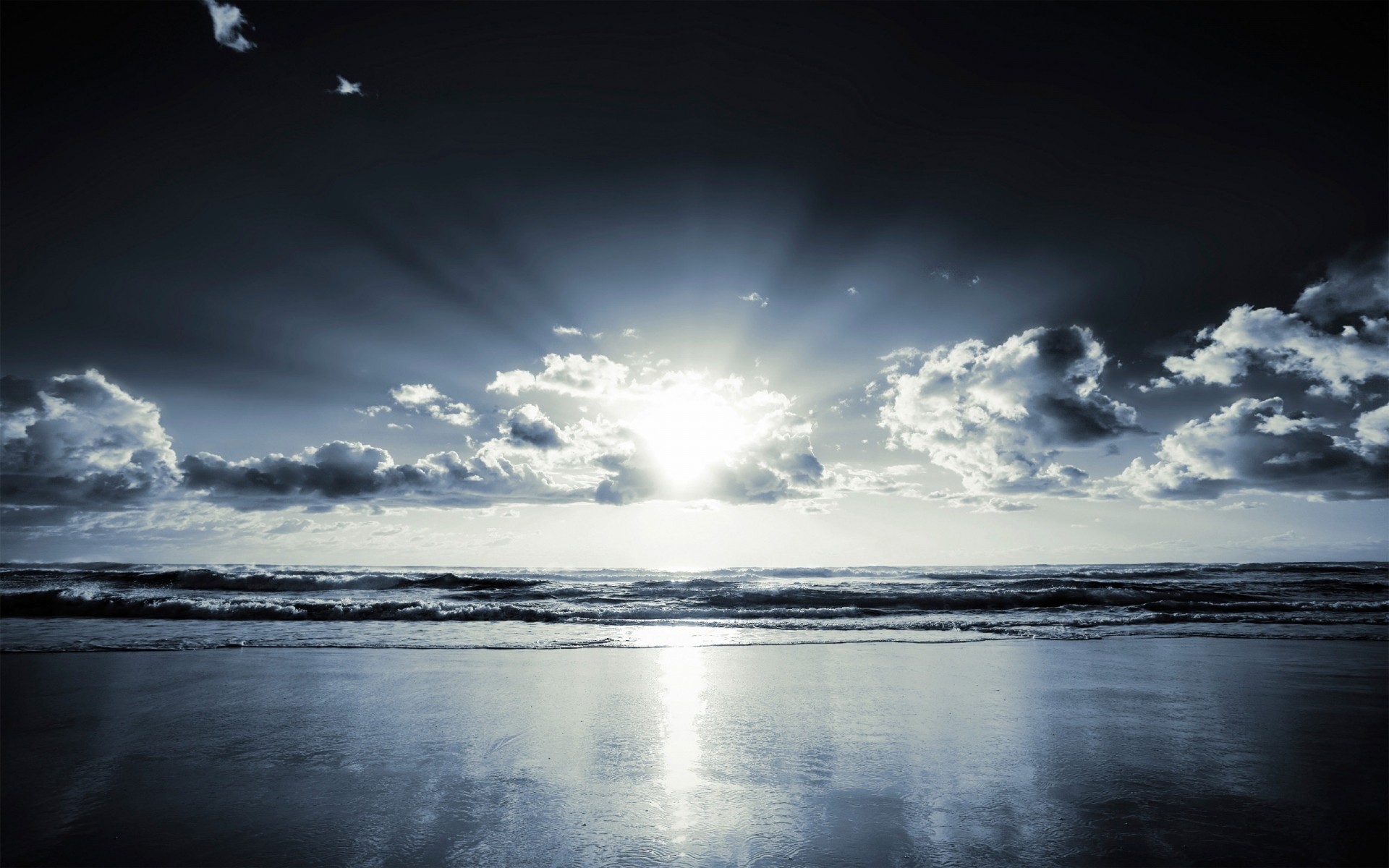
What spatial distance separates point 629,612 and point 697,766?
14858 mm

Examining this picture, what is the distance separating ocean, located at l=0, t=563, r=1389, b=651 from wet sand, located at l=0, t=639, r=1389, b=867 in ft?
12.6

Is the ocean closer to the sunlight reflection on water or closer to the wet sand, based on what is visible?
the sunlight reflection on water

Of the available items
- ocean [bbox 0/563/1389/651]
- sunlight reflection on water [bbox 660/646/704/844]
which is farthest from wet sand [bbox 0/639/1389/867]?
ocean [bbox 0/563/1389/651]

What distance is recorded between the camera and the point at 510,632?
13805mm

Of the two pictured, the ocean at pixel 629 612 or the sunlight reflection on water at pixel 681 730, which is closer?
the sunlight reflection on water at pixel 681 730

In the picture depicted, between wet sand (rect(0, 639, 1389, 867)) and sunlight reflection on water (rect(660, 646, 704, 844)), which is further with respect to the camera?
sunlight reflection on water (rect(660, 646, 704, 844))

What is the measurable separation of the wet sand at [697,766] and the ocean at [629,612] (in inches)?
152

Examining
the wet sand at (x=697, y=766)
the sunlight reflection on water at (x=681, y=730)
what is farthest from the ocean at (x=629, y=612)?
the wet sand at (x=697, y=766)

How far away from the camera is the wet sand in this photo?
3.69 metres

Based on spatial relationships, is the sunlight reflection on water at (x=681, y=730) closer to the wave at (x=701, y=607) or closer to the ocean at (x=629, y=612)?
the ocean at (x=629, y=612)

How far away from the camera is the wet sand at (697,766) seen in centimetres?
369

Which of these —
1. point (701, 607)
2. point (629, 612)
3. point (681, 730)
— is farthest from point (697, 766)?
point (701, 607)

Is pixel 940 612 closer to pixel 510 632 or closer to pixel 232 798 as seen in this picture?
pixel 510 632

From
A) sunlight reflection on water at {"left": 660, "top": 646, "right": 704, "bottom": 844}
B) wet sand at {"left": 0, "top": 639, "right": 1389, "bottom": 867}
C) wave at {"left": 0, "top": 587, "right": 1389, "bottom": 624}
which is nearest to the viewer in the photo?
wet sand at {"left": 0, "top": 639, "right": 1389, "bottom": 867}
